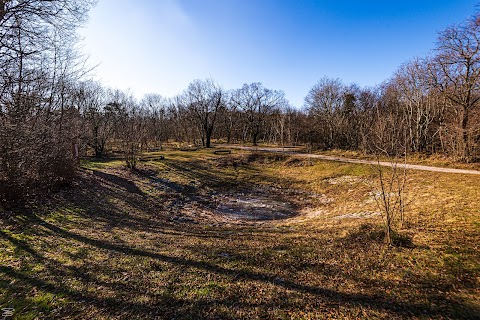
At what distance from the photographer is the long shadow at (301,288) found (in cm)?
342

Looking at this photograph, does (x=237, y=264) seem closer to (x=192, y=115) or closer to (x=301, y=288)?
(x=301, y=288)

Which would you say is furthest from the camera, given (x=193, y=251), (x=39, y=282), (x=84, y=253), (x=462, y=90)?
(x=462, y=90)

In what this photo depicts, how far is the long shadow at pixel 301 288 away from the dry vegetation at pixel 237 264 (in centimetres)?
2

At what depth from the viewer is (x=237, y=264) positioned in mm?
5023

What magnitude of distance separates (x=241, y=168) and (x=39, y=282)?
1936 centimetres

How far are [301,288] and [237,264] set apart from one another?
1523 mm

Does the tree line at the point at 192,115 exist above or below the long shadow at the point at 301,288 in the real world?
above

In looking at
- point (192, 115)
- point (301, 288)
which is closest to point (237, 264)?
point (301, 288)

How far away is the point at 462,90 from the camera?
630 inches

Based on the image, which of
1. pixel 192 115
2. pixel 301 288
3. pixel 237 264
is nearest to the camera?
pixel 301 288

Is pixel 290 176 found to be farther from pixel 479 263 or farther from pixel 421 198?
pixel 479 263

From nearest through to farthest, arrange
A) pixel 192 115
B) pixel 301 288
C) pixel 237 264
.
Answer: pixel 301 288
pixel 237 264
pixel 192 115

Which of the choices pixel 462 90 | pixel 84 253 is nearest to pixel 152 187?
pixel 84 253

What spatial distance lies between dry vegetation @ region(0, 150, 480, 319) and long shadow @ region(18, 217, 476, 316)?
0.07 ft
